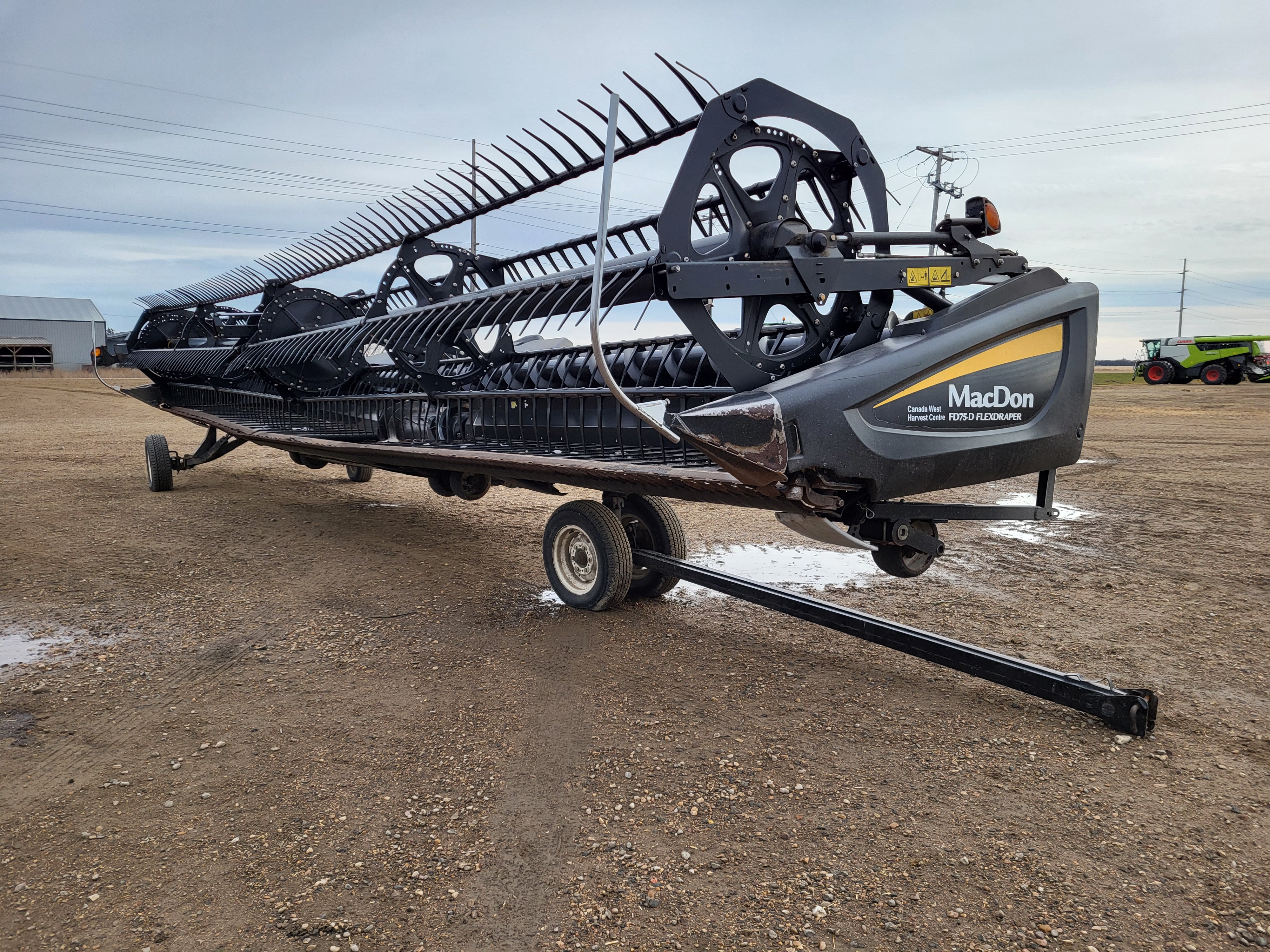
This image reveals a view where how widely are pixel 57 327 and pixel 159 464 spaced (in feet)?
173

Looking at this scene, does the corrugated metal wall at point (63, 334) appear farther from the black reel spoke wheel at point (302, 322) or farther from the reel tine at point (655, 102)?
the reel tine at point (655, 102)

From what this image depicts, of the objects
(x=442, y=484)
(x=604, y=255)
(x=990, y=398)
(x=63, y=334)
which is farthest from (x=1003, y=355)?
(x=63, y=334)

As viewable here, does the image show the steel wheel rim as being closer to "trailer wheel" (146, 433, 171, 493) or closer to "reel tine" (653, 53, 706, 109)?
"reel tine" (653, 53, 706, 109)

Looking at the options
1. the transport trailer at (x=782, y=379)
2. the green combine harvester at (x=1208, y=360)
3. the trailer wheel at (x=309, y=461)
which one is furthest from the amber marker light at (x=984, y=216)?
the green combine harvester at (x=1208, y=360)

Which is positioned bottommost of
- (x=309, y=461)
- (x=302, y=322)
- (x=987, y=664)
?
(x=987, y=664)

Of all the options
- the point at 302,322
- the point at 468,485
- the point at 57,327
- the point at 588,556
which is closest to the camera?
the point at 588,556

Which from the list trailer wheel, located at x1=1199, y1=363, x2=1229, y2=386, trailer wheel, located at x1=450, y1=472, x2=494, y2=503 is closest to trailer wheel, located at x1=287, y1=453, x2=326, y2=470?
trailer wheel, located at x1=450, y1=472, x2=494, y2=503

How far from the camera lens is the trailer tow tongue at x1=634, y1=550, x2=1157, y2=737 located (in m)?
3.28

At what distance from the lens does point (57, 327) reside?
51.9m

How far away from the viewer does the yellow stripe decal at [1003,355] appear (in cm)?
335

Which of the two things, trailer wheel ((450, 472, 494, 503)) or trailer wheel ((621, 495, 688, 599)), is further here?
trailer wheel ((450, 472, 494, 503))

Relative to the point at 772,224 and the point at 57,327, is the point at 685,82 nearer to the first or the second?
the point at 772,224

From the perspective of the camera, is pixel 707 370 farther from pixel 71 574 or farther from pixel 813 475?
pixel 71 574

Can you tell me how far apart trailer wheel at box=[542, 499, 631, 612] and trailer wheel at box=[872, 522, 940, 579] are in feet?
4.88
